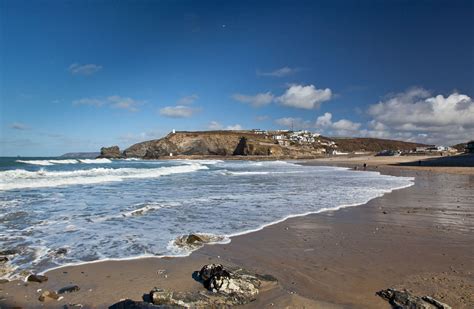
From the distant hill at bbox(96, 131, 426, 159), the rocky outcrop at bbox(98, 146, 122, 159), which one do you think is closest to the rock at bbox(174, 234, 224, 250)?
the distant hill at bbox(96, 131, 426, 159)

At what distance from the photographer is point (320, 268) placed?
5.78 m

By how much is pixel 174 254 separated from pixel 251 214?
463cm

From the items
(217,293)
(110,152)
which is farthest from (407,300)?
(110,152)

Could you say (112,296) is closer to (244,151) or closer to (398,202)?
(398,202)

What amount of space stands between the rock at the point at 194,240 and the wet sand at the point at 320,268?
325mm

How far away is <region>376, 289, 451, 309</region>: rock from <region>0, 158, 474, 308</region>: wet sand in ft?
0.41

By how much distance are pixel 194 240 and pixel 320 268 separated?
118 inches

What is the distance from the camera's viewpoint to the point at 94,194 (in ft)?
54.9

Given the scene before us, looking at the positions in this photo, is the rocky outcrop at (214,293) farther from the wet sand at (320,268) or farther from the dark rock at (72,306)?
the dark rock at (72,306)

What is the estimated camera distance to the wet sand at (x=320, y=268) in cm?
464

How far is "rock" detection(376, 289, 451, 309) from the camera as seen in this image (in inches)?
→ 160

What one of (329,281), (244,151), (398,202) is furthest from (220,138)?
(329,281)

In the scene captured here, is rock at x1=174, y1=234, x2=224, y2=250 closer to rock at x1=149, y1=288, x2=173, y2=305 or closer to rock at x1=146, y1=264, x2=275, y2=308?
rock at x1=146, y1=264, x2=275, y2=308

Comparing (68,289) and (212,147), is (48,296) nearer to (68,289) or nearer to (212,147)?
(68,289)
